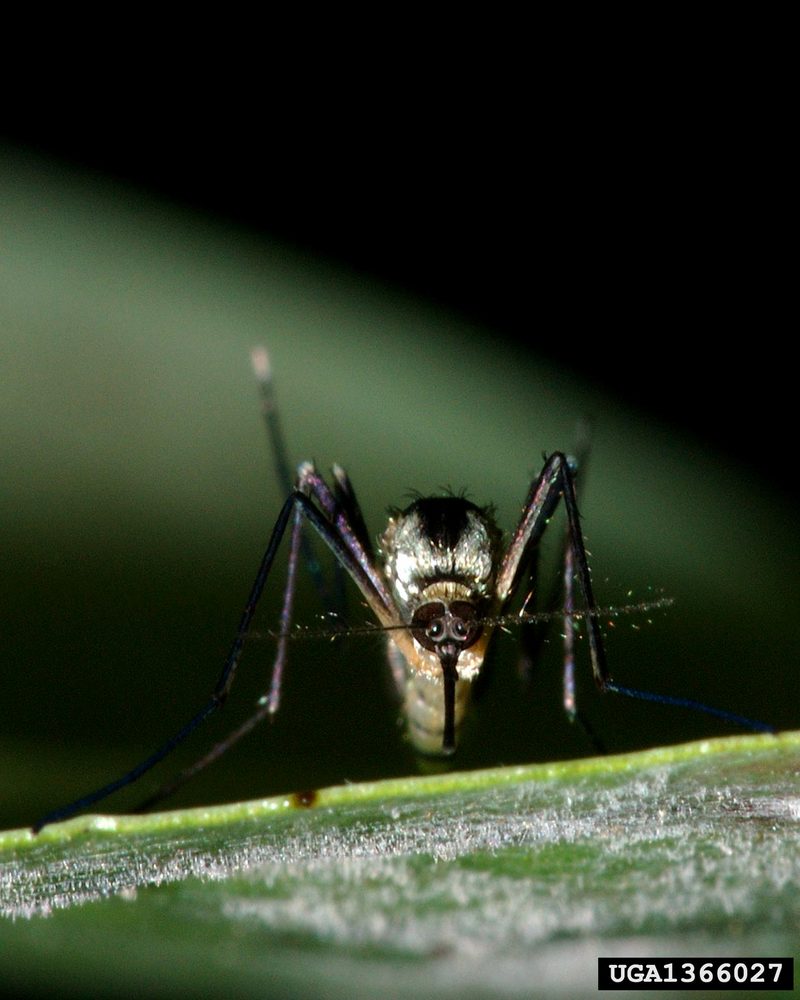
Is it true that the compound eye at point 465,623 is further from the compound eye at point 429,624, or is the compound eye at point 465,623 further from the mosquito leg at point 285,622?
the mosquito leg at point 285,622

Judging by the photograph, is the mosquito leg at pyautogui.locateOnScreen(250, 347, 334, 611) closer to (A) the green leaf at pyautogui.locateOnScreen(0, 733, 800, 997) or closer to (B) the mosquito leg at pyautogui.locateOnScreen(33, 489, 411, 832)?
(B) the mosquito leg at pyautogui.locateOnScreen(33, 489, 411, 832)

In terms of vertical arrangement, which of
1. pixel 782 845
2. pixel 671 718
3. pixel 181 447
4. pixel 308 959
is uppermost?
pixel 181 447

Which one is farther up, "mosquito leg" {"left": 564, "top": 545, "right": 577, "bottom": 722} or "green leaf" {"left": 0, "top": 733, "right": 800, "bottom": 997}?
"mosquito leg" {"left": 564, "top": 545, "right": 577, "bottom": 722}

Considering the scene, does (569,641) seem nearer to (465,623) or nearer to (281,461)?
(465,623)

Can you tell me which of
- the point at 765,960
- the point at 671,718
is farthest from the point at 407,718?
the point at 765,960

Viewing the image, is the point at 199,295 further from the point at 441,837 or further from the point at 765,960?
the point at 765,960

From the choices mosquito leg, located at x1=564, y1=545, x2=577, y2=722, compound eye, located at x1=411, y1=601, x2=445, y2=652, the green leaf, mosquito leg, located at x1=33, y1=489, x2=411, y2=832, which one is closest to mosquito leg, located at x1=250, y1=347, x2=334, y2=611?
mosquito leg, located at x1=33, y1=489, x2=411, y2=832

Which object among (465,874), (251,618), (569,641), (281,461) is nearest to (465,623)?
(569,641)
